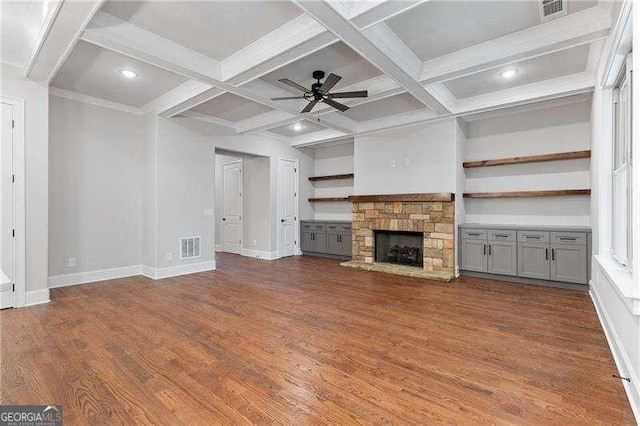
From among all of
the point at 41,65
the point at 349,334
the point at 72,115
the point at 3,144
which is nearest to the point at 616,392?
the point at 349,334

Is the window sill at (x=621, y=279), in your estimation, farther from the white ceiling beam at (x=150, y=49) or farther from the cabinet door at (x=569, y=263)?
the white ceiling beam at (x=150, y=49)

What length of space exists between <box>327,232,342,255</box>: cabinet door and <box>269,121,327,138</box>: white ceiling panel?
94.8 inches

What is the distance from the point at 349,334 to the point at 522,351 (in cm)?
145

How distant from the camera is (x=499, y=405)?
1.95m

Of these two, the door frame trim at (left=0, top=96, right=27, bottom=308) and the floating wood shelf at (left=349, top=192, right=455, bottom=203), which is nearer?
the door frame trim at (left=0, top=96, right=27, bottom=308)

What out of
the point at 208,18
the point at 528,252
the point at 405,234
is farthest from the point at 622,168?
the point at 208,18

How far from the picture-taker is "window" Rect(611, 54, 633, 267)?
264 cm

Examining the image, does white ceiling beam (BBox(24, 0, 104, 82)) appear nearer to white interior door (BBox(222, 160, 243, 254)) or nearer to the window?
the window

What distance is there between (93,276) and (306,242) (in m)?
4.39

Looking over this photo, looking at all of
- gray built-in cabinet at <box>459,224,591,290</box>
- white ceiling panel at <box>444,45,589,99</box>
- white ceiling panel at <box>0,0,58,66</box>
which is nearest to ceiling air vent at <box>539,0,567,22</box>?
white ceiling panel at <box>444,45,589,99</box>

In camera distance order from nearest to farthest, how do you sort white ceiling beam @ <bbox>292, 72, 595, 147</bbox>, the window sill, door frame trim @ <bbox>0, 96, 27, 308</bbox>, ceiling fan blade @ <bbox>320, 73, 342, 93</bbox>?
the window sill, ceiling fan blade @ <bbox>320, 73, 342, 93</bbox>, door frame trim @ <bbox>0, 96, 27, 308</bbox>, white ceiling beam @ <bbox>292, 72, 595, 147</bbox>

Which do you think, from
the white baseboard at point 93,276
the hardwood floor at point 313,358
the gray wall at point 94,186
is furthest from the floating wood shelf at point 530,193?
the white baseboard at point 93,276

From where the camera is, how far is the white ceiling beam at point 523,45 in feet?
9.63

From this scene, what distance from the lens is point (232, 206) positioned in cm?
851
